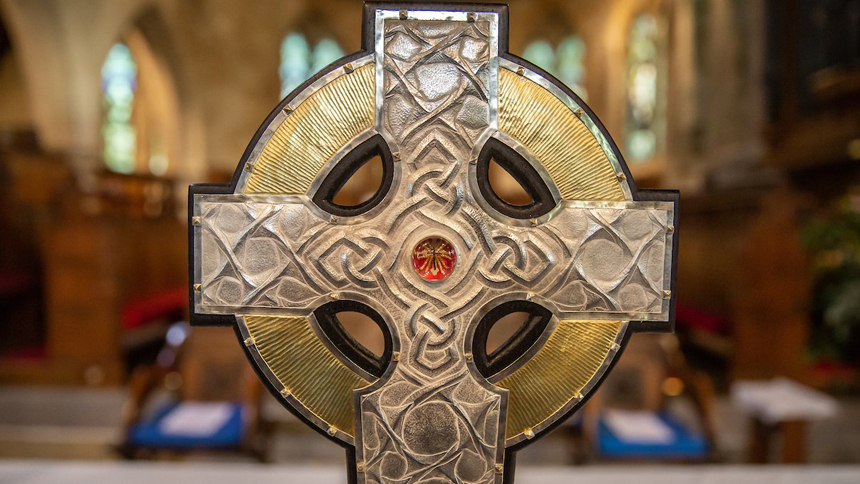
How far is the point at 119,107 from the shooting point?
29.0 ft

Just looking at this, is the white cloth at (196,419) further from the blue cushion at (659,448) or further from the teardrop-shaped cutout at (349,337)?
the teardrop-shaped cutout at (349,337)

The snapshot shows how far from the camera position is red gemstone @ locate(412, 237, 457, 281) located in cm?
94

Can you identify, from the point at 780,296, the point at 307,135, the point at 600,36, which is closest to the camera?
the point at 307,135

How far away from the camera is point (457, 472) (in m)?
0.95

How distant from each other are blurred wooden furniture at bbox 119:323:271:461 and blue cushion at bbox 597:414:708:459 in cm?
158

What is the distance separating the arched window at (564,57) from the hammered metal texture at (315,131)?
9541 mm

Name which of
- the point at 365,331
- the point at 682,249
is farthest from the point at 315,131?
the point at 682,249

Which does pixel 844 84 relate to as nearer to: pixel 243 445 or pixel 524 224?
pixel 524 224

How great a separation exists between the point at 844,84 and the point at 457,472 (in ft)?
12.8

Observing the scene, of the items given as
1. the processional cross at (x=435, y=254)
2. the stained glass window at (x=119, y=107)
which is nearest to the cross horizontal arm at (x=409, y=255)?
the processional cross at (x=435, y=254)

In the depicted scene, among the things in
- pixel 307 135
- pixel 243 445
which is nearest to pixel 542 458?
pixel 243 445

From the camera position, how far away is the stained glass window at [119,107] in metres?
8.51

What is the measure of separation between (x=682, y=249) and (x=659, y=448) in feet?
13.5

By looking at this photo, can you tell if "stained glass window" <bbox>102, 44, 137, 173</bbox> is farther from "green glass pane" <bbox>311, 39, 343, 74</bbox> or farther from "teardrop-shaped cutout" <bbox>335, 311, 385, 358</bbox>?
"teardrop-shaped cutout" <bbox>335, 311, 385, 358</bbox>
